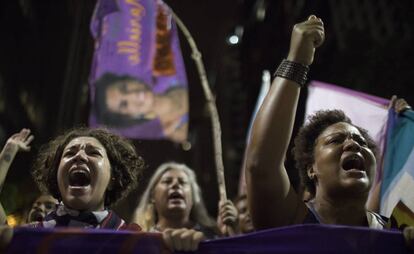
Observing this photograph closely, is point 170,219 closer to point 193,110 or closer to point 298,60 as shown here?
point 298,60

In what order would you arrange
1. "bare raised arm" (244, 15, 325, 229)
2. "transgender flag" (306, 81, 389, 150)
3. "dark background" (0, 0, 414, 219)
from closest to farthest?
"bare raised arm" (244, 15, 325, 229), "transgender flag" (306, 81, 389, 150), "dark background" (0, 0, 414, 219)

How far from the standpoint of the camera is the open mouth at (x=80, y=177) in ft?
9.77

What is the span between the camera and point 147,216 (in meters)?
4.98

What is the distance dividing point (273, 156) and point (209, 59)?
11.9m

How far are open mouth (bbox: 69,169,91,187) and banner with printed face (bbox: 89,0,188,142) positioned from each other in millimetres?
2645

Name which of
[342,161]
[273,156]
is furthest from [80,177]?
[342,161]

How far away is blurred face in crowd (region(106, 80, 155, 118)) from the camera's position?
5.78 meters

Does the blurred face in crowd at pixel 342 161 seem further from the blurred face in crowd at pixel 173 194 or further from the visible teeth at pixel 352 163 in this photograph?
the blurred face in crowd at pixel 173 194

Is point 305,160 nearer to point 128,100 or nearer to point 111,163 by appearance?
point 111,163

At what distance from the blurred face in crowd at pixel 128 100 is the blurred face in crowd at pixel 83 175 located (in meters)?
2.59

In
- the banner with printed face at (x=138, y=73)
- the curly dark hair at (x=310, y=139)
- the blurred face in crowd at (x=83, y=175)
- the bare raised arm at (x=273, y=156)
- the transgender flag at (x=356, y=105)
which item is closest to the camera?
the bare raised arm at (x=273, y=156)

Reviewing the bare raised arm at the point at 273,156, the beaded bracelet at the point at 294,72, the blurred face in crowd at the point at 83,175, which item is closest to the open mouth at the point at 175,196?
the blurred face in crowd at the point at 83,175

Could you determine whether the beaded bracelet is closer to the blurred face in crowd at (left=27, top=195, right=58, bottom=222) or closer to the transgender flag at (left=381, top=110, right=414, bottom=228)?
the transgender flag at (left=381, top=110, right=414, bottom=228)

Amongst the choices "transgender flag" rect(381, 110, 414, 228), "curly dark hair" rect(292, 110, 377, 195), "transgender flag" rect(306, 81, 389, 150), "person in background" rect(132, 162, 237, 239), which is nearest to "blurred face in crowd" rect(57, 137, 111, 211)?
"curly dark hair" rect(292, 110, 377, 195)
